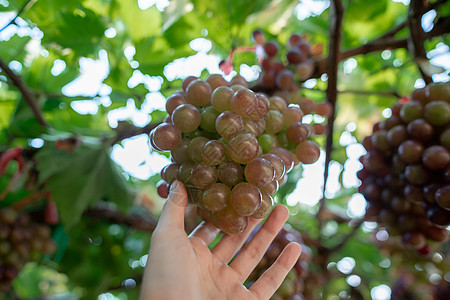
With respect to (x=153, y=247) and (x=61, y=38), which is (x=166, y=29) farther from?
(x=153, y=247)

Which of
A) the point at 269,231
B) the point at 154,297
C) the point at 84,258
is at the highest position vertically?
the point at 154,297

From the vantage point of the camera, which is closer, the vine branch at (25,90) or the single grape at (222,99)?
the single grape at (222,99)

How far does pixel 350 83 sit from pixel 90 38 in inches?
33.5

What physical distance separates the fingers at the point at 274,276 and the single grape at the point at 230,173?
178 millimetres

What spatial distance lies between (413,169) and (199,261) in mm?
426

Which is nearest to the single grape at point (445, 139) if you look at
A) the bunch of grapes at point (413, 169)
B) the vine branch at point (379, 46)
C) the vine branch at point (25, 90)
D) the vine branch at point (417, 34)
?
the bunch of grapes at point (413, 169)

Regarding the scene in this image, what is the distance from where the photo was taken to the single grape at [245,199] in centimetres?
46

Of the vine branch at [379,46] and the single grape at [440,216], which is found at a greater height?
the vine branch at [379,46]

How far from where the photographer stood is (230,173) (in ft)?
1.62

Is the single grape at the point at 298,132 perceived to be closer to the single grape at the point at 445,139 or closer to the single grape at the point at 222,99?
the single grape at the point at 222,99

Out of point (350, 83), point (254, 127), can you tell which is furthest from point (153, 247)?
point (350, 83)

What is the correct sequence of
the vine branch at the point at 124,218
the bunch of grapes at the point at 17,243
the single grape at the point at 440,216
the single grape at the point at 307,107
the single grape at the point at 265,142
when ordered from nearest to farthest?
1. the single grape at the point at 265,142
2. the single grape at the point at 440,216
3. the single grape at the point at 307,107
4. the bunch of grapes at the point at 17,243
5. the vine branch at the point at 124,218

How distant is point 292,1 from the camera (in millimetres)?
1030

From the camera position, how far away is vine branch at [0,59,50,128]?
853mm
